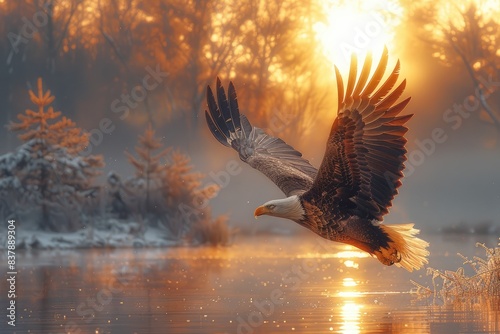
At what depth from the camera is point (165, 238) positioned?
84.7 ft

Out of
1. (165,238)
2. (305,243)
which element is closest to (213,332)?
(165,238)

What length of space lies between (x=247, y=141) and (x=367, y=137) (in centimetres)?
357

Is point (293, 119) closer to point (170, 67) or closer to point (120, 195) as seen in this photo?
point (170, 67)

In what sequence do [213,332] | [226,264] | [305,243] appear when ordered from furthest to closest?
[305,243] → [226,264] → [213,332]

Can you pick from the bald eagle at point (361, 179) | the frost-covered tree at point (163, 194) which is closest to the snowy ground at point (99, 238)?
the frost-covered tree at point (163, 194)

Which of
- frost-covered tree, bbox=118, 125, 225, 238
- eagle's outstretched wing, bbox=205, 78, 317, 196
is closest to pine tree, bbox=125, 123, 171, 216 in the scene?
frost-covered tree, bbox=118, 125, 225, 238

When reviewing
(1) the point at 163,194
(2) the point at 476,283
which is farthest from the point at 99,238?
(2) the point at 476,283

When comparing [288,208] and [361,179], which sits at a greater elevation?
[361,179]

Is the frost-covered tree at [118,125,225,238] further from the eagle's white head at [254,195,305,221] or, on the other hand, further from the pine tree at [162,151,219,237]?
the eagle's white head at [254,195,305,221]

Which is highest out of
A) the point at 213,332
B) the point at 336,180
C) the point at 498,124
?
the point at 498,124

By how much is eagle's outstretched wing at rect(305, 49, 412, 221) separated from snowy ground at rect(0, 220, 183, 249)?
13828mm

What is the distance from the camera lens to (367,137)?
11.3 m

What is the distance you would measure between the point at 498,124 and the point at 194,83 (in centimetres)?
810

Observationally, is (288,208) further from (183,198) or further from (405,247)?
(183,198)
